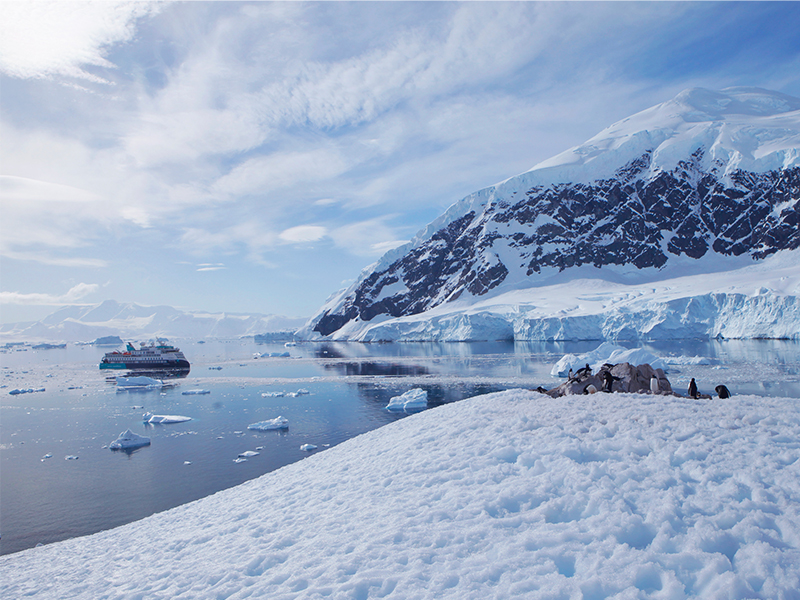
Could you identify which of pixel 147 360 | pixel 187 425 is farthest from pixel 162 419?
pixel 147 360

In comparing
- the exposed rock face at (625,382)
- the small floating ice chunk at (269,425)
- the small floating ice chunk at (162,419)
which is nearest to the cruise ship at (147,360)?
the small floating ice chunk at (162,419)

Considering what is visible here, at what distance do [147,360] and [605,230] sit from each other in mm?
116477

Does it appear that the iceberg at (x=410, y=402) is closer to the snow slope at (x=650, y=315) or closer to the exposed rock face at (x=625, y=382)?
the exposed rock face at (x=625, y=382)

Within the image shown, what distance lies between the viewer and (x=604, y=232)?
130m

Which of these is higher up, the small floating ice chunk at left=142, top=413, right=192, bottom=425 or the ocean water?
the small floating ice chunk at left=142, top=413, right=192, bottom=425

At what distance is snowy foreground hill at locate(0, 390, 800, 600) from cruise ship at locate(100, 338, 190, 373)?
57360 millimetres

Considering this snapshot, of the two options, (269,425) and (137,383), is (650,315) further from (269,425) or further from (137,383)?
(137,383)

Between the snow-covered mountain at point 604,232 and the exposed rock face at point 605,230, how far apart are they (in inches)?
13.7

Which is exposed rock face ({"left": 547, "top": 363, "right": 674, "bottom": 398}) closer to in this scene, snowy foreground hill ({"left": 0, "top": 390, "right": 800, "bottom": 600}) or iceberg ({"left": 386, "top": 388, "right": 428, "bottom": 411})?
snowy foreground hill ({"left": 0, "top": 390, "right": 800, "bottom": 600})

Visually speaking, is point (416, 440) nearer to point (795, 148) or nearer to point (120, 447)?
point (120, 447)

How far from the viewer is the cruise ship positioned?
61566mm

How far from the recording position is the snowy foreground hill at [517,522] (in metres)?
4.25

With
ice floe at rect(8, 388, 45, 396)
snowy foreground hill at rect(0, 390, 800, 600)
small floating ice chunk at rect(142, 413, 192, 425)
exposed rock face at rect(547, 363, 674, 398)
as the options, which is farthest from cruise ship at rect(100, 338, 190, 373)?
exposed rock face at rect(547, 363, 674, 398)

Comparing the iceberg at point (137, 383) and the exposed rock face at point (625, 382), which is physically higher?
the exposed rock face at point (625, 382)
